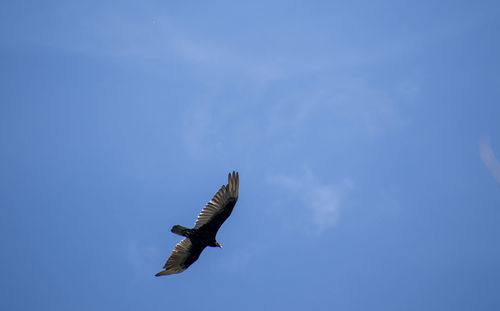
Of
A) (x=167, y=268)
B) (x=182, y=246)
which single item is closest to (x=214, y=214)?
(x=182, y=246)

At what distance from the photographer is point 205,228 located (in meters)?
12.9

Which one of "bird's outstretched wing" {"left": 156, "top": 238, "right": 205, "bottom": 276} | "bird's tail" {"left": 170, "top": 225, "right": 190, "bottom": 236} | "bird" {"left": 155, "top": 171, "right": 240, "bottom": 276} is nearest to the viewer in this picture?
"bird's tail" {"left": 170, "top": 225, "right": 190, "bottom": 236}

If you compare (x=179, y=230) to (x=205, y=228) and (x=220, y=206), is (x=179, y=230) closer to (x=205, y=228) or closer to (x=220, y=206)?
(x=205, y=228)

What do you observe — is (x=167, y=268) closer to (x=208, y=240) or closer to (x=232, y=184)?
(x=208, y=240)

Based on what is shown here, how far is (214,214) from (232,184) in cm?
136

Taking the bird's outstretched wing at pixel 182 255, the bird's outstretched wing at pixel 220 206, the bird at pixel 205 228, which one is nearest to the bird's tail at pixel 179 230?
the bird at pixel 205 228

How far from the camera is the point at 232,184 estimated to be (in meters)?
12.5

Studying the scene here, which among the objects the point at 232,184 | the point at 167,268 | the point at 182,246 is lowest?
the point at 167,268

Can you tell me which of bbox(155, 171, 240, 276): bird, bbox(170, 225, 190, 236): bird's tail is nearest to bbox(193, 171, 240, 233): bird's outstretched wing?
bbox(155, 171, 240, 276): bird

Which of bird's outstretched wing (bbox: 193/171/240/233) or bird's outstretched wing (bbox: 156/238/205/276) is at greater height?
bird's outstretched wing (bbox: 193/171/240/233)

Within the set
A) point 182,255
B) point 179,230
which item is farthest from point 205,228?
point 182,255

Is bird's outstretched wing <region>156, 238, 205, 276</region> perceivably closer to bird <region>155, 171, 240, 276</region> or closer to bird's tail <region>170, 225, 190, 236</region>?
bird <region>155, 171, 240, 276</region>

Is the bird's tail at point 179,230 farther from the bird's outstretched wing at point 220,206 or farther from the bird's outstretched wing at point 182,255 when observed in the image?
the bird's outstretched wing at point 182,255

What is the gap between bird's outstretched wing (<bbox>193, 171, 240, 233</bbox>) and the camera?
492 inches
